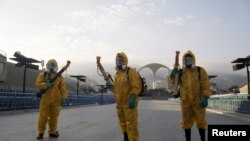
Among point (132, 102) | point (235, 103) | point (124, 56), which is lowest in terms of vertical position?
point (235, 103)

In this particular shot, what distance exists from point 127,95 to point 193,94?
1.34 meters

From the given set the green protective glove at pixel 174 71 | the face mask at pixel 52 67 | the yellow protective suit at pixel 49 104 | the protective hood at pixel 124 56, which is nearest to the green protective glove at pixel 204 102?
the green protective glove at pixel 174 71

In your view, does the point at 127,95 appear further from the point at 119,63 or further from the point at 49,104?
the point at 49,104

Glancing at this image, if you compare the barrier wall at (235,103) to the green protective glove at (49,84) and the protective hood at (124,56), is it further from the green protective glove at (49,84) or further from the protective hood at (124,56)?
the protective hood at (124,56)

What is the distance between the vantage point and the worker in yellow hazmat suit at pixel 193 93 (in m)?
7.25

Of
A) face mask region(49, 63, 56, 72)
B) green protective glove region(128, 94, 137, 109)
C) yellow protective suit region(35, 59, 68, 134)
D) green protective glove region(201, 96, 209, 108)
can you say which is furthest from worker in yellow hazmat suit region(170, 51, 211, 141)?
face mask region(49, 63, 56, 72)

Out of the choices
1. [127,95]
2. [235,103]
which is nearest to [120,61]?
[127,95]

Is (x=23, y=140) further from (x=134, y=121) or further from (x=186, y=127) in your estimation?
(x=186, y=127)

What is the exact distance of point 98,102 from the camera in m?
44.2

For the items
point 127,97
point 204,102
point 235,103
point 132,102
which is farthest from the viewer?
point 235,103

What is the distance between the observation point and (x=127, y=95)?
23.2 ft

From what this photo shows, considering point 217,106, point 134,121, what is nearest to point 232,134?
point 134,121

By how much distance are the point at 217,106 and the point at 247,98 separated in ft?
30.3

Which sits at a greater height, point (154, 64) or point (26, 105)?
point (154, 64)
